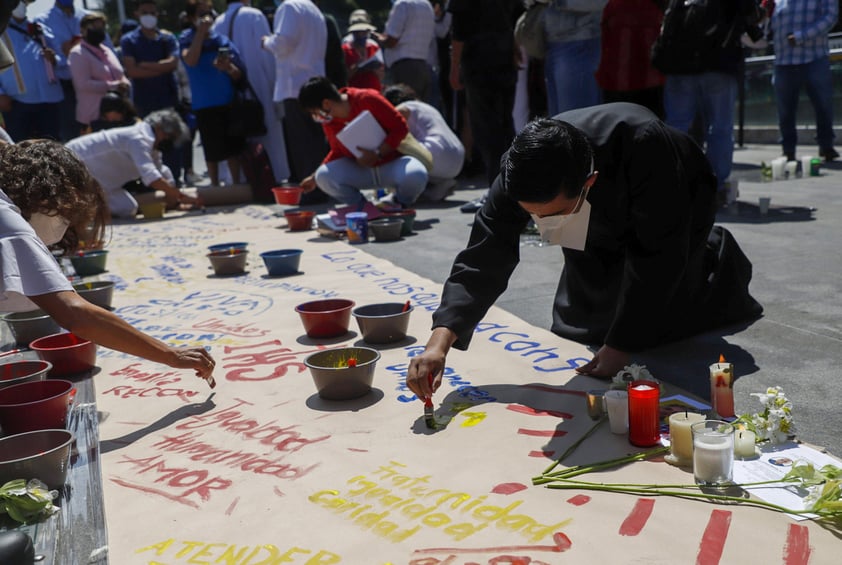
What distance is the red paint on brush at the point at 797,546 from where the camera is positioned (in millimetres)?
1684

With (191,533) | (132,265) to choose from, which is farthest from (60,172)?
(132,265)

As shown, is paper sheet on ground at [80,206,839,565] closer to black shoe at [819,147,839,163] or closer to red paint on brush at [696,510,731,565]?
red paint on brush at [696,510,731,565]

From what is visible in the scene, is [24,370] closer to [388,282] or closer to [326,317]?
[326,317]

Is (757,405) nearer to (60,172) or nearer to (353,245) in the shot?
(60,172)

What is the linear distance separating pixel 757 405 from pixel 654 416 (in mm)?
467

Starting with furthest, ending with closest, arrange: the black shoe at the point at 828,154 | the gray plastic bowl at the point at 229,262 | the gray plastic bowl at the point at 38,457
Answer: the black shoe at the point at 828,154 → the gray plastic bowl at the point at 229,262 → the gray plastic bowl at the point at 38,457

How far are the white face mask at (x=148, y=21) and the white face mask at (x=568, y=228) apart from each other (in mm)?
6930

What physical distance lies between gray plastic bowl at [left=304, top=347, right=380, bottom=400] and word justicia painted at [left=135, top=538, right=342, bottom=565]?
2.83 ft

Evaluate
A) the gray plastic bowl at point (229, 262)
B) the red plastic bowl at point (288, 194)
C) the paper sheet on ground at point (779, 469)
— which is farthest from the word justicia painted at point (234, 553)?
the red plastic bowl at point (288, 194)

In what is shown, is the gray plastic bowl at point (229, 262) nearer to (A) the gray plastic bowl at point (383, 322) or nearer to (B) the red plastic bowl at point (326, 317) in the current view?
(B) the red plastic bowl at point (326, 317)

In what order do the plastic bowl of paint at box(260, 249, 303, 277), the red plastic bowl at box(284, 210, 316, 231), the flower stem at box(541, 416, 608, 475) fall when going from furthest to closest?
1. the red plastic bowl at box(284, 210, 316, 231)
2. the plastic bowl of paint at box(260, 249, 303, 277)
3. the flower stem at box(541, 416, 608, 475)

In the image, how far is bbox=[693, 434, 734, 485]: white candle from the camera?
1963mm

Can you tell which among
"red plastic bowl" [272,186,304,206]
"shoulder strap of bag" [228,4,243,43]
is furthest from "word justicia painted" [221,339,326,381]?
"shoulder strap of bag" [228,4,243,43]

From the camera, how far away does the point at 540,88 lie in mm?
7441
